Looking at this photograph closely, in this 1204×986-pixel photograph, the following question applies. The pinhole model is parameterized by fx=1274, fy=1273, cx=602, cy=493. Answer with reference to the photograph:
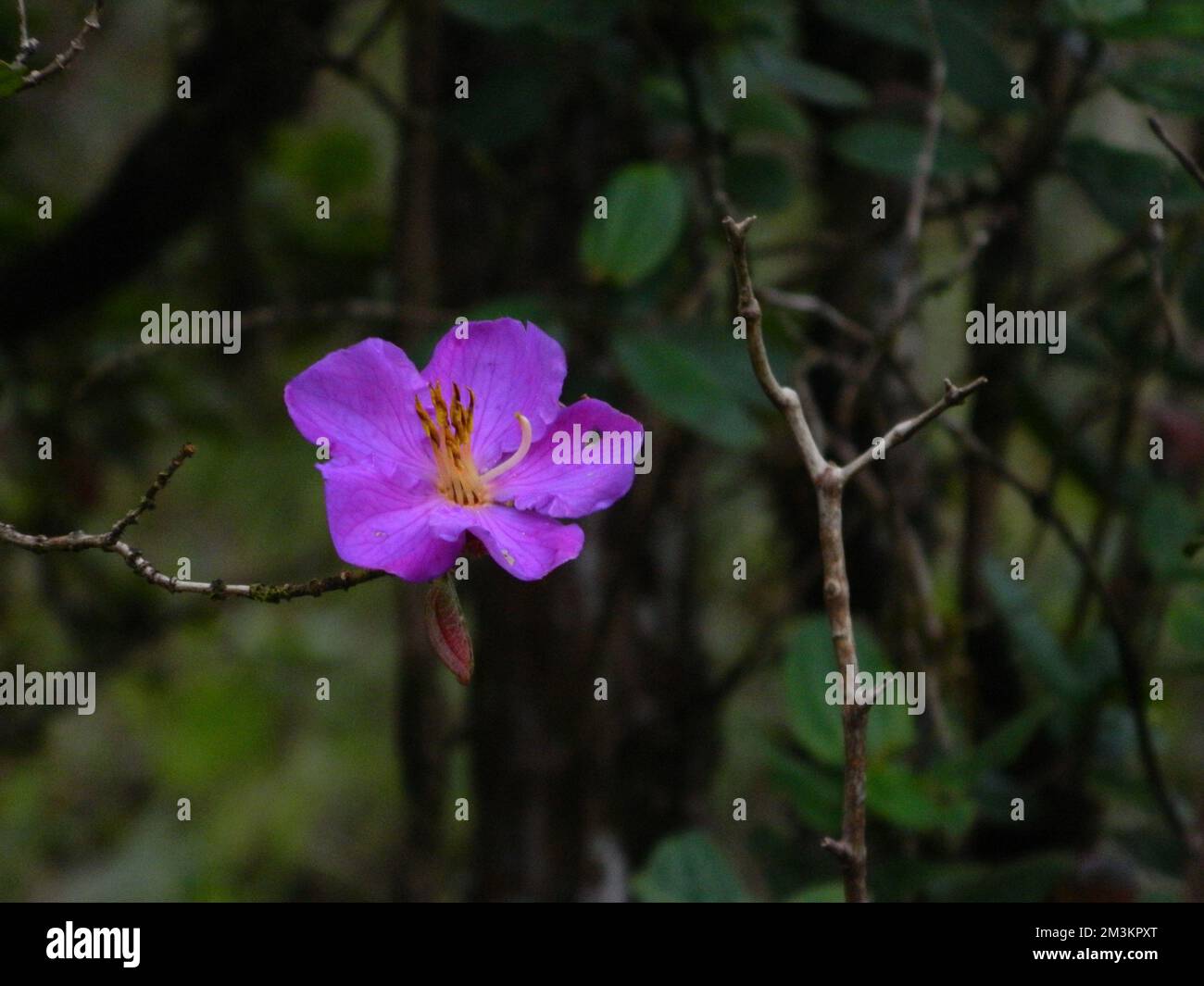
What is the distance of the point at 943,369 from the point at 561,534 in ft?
6.41

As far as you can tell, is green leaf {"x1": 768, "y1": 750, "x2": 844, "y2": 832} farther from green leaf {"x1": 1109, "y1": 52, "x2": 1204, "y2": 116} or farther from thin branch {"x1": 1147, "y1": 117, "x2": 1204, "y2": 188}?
green leaf {"x1": 1109, "y1": 52, "x2": 1204, "y2": 116}

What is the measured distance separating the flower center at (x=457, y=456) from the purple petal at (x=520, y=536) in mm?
25

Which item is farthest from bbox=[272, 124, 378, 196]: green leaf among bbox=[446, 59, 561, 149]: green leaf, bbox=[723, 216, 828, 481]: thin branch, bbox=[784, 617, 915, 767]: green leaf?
bbox=[723, 216, 828, 481]: thin branch

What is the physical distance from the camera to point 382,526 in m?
0.69

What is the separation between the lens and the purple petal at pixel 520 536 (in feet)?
2.27

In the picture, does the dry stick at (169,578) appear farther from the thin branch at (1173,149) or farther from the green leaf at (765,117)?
the green leaf at (765,117)

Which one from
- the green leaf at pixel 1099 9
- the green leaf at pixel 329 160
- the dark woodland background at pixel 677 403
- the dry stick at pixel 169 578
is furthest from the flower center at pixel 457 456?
the green leaf at pixel 329 160

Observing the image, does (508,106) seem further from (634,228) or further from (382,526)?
(382,526)

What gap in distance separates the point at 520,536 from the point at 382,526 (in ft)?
0.27

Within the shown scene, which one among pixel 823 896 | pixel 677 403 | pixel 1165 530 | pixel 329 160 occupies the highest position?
pixel 329 160

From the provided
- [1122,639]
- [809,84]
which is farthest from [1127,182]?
[1122,639]
